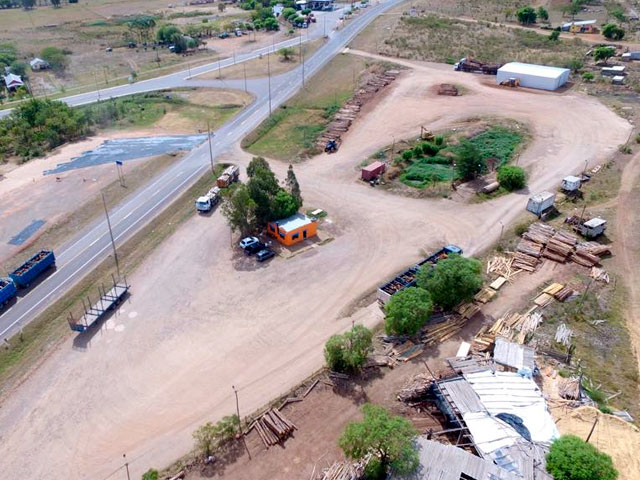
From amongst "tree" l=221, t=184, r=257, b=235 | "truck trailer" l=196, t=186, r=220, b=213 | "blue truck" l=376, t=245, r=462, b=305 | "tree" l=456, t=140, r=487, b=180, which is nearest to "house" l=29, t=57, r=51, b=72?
"truck trailer" l=196, t=186, r=220, b=213

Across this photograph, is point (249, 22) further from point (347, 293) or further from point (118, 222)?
point (347, 293)

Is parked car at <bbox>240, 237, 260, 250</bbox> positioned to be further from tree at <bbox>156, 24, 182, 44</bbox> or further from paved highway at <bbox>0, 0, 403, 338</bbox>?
tree at <bbox>156, 24, 182, 44</bbox>

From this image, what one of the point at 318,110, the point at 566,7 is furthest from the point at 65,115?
the point at 566,7

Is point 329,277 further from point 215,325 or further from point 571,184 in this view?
point 571,184

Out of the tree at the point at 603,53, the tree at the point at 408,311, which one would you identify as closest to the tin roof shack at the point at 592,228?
the tree at the point at 408,311

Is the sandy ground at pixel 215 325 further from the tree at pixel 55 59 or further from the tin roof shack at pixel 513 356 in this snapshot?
the tree at pixel 55 59

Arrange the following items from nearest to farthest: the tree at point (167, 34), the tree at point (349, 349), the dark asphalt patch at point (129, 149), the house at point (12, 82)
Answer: the tree at point (349, 349)
the dark asphalt patch at point (129, 149)
the house at point (12, 82)
the tree at point (167, 34)
